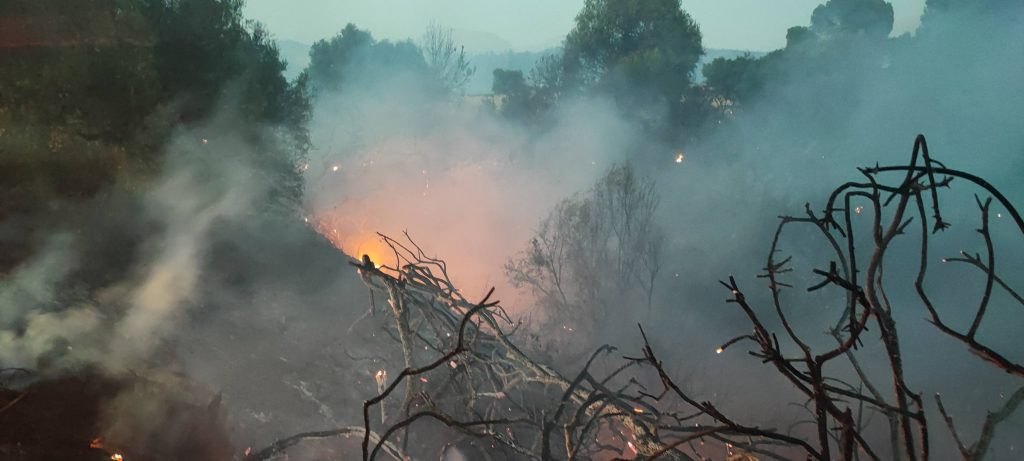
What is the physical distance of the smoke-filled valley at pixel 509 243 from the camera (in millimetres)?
Answer: 3609

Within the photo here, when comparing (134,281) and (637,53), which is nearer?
(134,281)

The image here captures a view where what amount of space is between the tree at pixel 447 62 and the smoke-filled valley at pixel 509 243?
123 mm

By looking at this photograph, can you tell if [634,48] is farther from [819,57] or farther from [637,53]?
[819,57]

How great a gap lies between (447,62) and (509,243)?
1461 centimetres

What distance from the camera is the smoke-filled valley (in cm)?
361

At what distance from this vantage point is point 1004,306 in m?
14.9

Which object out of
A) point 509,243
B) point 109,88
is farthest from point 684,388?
point 109,88

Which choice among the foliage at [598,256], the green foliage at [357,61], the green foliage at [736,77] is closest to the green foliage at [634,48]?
the green foliage at [736,77]

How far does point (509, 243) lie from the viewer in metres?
17.9

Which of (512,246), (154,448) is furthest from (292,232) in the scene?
(512,246)

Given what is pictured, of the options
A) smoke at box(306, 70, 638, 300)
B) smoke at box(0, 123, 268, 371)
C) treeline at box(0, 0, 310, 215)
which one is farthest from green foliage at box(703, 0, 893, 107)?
smoke at box(0, 123, 268, 371)

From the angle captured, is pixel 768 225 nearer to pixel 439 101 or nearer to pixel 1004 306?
pixel 1004 306

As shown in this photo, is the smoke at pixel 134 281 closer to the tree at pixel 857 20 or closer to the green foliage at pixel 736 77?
the green foliage at pixel 736 77

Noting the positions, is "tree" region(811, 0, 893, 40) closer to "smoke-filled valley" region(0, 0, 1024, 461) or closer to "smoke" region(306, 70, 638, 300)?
"smoke-filled valley" region(0, 0, 1024, 461)
